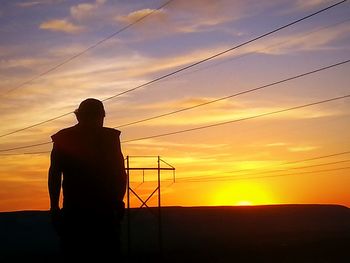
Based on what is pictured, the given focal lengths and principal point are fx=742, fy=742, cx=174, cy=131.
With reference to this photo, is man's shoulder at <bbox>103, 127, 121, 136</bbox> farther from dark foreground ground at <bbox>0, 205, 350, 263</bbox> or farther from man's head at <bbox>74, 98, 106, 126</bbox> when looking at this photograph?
dark foreground ground at <bbox>0, 205, 350, 263</bbox>

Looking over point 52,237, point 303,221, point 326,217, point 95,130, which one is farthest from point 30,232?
point 95,130

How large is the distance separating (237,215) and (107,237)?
109m

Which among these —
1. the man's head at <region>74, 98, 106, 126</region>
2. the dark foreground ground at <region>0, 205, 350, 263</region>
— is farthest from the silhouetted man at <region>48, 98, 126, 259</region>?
the dark foreground ground at <region>0, 205, 350, 263</region>

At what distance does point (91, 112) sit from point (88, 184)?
1.84 ft

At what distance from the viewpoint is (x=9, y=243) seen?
267 feet

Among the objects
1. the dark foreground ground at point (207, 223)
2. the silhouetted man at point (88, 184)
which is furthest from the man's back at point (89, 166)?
the dark foreground ground at point (207, 223)

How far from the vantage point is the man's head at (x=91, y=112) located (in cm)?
575

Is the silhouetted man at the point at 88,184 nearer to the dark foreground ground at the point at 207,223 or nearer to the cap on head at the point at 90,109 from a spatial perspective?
the cap on head at the point at 90,109

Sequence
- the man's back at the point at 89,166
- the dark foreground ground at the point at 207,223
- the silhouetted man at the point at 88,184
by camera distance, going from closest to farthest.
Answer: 1. the silhouetted man at the point at 88,184
2. the man's back at the point at 89,166
3. the dark foreground ground at the point at 207,223

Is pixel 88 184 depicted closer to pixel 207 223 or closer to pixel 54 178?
pixel 54 178

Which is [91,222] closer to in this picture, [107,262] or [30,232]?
[107,262]

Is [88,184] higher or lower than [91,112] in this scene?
lower

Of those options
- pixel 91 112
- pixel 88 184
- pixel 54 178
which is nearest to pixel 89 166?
pixel 88 184

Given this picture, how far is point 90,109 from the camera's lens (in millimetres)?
5758
